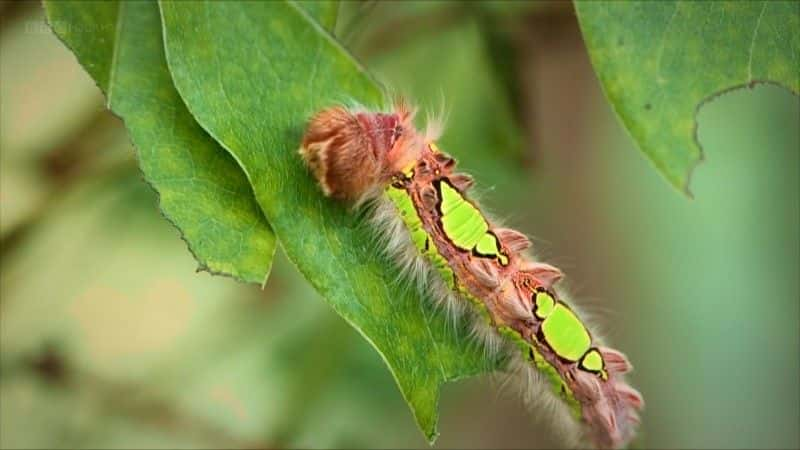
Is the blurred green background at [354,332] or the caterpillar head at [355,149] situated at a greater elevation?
the caterpillar head at [355,149]

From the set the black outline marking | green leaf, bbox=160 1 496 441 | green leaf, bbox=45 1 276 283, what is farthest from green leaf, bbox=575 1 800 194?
green leaf, bbox=45 1 276 283

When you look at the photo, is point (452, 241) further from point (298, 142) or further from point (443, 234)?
point (298, 142)

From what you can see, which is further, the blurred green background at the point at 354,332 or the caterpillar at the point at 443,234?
the blurred green background at the point at 354,332

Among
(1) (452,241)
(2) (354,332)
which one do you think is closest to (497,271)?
(1) (452,241)

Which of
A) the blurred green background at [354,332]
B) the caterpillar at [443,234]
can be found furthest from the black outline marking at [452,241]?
the blurred green background at [354,332]

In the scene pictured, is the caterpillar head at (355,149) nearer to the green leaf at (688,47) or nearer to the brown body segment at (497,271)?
the brown body segment at (497,271)

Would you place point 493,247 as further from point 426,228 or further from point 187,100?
point 187,100

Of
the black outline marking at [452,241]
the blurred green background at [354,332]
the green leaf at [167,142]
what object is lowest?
the blurred green background at [354,332]
